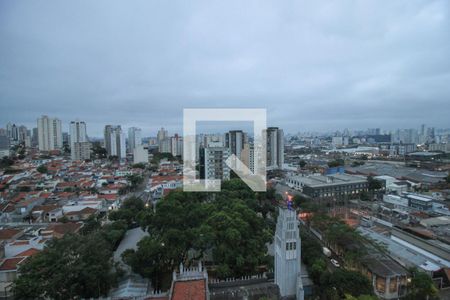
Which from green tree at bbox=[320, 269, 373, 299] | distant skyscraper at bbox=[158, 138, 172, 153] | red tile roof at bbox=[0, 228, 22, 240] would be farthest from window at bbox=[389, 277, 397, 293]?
distant skyscraper at bbox=[158, 138, 172, 153]

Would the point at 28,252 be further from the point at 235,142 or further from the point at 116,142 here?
the point at 116,142

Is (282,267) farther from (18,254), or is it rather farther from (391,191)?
(391,191)

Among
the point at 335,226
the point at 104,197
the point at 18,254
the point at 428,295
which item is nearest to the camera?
the point at 428,295

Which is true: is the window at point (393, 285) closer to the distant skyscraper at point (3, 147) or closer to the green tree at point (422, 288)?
the green tree at point (422, 288)

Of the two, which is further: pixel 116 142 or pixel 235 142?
pixel 116 142

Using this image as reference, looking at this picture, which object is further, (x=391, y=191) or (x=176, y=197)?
(x=391, y=191)

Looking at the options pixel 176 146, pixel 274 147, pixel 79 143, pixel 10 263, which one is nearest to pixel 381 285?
pixel 10 263

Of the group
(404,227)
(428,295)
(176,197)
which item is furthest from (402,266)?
(176,197)
